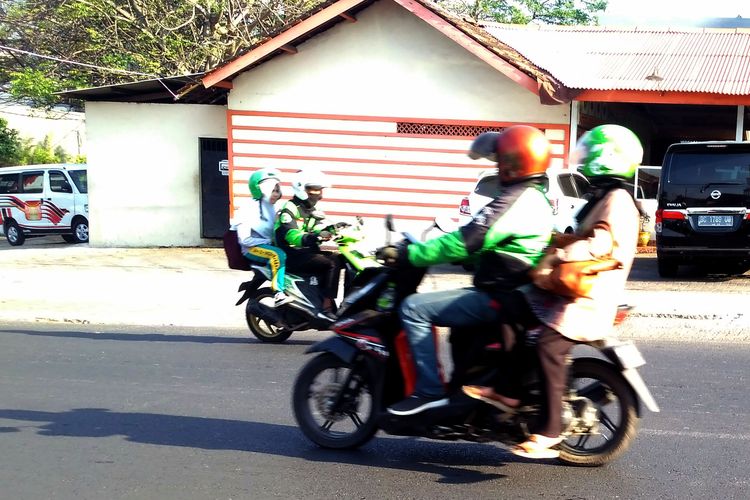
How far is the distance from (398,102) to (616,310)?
12.1 metres

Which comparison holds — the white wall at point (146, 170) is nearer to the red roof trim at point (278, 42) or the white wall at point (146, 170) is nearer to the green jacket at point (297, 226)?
the red roof trim at point (278, 42)

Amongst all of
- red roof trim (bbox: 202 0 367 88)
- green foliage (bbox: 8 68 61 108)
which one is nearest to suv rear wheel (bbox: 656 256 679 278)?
red roof trim (bbox: 202 0 367 88)

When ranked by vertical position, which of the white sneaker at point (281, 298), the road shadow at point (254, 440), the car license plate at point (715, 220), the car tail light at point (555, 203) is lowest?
the road shadow at point (254, 440)

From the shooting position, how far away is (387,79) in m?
16.1

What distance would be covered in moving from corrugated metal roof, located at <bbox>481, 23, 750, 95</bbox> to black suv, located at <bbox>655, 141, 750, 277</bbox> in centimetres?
354

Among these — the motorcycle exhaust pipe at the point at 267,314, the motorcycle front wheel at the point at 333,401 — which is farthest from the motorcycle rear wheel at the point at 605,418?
the motorcycle exhaust pipe at the point at 267,314

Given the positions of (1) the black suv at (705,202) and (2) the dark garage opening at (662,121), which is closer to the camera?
(1) the black suv at (705,202)

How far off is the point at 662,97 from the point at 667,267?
3.90m

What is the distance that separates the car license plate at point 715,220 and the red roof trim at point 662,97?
13.2 ft

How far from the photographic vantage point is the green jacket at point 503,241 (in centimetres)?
441

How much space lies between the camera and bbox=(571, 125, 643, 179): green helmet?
4430 mm

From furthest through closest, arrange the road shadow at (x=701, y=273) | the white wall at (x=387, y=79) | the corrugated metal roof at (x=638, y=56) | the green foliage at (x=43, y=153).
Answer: the green foliage at (x=43, y=153), the white wall at (x=387, y=79), the corrugated metal roof at (x=638, y=56), the road shadow at (x=701, y=273)

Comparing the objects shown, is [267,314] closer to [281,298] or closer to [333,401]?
[281,298]

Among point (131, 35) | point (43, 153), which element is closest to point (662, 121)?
point (131, 35)
